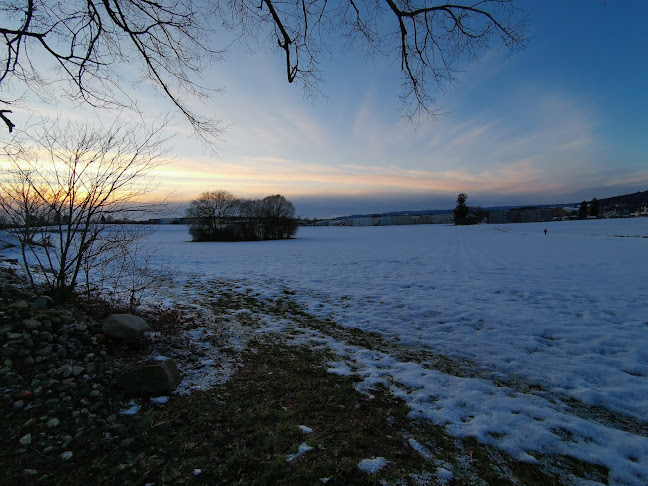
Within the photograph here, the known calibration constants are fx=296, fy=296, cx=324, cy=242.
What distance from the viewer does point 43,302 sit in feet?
16.7

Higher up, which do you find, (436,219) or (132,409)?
(436,219)

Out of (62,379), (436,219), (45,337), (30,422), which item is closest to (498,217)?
(436,219)

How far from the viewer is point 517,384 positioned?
152 inches

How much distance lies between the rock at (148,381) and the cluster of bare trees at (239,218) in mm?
48615

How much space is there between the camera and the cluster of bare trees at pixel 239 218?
5050 cm

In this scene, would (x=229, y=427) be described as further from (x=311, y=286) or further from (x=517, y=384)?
Answer: (x=311, y=286)

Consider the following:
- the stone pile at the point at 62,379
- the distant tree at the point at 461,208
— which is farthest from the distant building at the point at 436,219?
the stone pile at the point at 62,379

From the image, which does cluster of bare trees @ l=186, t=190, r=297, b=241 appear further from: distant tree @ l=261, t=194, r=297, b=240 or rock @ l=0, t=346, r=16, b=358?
rock @ l=0, t=346, r=16, b=358

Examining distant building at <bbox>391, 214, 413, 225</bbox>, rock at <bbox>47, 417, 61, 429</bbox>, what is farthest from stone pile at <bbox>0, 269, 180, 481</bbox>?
distant building at <bbox>391, 214, 413, 225</bbox>

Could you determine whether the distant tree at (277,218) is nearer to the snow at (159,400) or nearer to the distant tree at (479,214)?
the snow at (159,400)

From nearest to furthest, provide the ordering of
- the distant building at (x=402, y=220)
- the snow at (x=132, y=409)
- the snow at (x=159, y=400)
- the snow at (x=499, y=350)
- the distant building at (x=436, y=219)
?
the snow at (x=499, y=350), the snow at (x=132, y=409), the snow at (x=159, y=400), the distant building at (x=436, y=219), the distant building at (x=402, y=220)

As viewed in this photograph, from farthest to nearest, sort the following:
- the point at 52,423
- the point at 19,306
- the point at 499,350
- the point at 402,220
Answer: the point at 402,220, the point at 499,350, the point at 19,306, the point at 52,423

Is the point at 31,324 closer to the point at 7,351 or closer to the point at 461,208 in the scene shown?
the point at 7,351

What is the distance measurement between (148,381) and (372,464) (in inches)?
108
